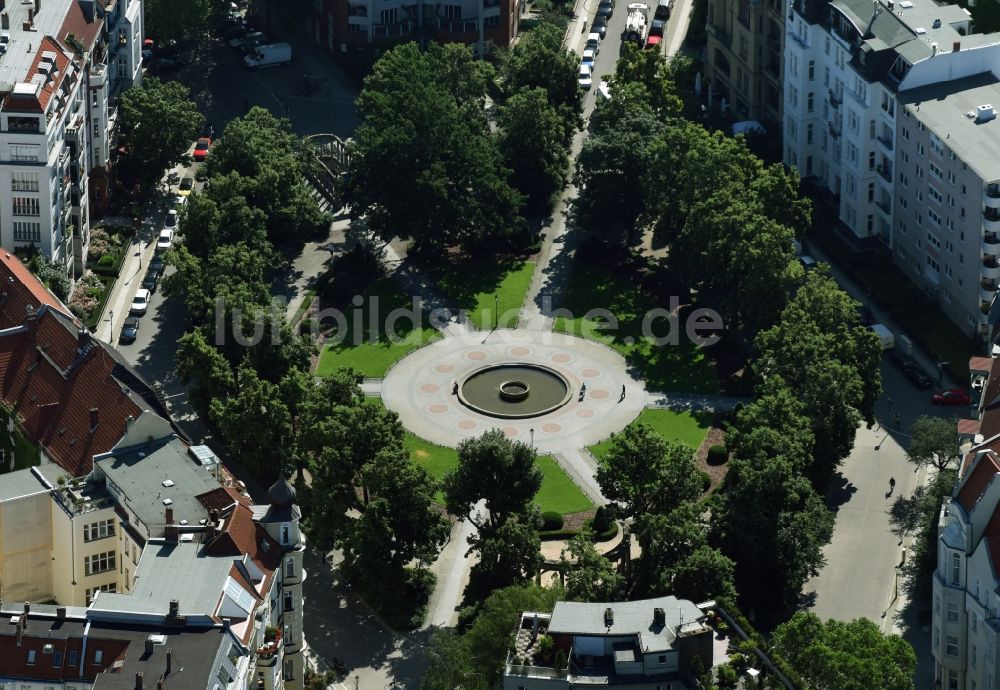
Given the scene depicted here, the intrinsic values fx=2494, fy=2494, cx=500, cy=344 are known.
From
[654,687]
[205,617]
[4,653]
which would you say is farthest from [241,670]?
[654,687]

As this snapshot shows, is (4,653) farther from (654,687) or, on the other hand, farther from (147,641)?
(654,687)

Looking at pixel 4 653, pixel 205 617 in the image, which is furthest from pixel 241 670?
pixel 4 653

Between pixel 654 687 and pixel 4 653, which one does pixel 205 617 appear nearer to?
pixel 4 653

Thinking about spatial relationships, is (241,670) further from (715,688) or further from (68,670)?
(715,688)

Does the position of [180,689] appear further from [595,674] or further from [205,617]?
[595,674]

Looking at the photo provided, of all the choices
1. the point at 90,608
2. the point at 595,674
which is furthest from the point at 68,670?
the point at 595,674

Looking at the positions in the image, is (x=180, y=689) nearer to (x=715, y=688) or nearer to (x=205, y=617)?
(x=205, y=617)
